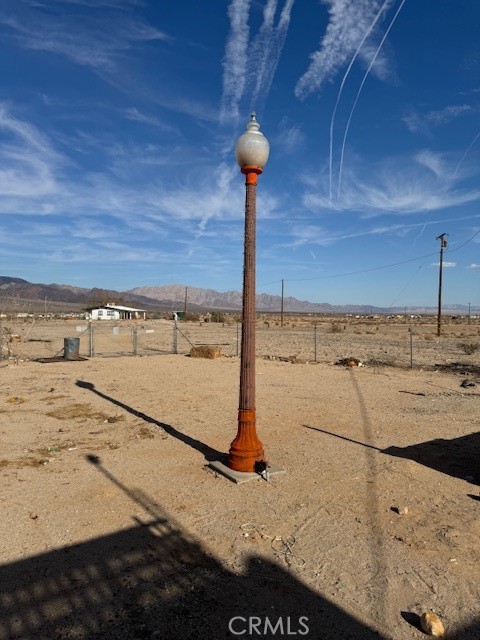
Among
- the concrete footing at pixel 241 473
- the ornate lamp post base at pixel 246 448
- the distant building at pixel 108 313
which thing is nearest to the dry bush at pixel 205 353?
the concrete footing at pixel 241 473

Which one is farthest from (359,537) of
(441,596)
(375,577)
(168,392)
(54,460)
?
(168,392)

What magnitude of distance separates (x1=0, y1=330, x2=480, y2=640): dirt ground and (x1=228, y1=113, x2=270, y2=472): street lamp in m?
0.36

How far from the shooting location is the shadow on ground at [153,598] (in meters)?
3.16

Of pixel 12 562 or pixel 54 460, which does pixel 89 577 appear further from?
pixel 54 460

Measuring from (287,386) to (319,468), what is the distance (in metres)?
6.53

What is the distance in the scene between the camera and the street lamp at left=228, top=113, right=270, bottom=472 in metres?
6.01

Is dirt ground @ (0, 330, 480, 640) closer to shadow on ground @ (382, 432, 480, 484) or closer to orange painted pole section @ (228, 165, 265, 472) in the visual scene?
shadow on ground @ (382, 432, 480, 484)

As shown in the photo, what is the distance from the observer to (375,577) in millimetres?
3768

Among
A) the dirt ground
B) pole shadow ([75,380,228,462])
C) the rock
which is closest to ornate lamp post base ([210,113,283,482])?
the dirt ground

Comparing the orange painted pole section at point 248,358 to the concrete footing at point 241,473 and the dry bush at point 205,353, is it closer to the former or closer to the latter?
the concrete footing at point 241,473

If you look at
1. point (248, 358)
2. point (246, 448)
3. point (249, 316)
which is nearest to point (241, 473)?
point (246, 448)

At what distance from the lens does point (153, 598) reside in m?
3.47

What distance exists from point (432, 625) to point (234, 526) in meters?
2.05

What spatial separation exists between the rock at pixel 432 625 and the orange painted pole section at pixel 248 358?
9.97ft
